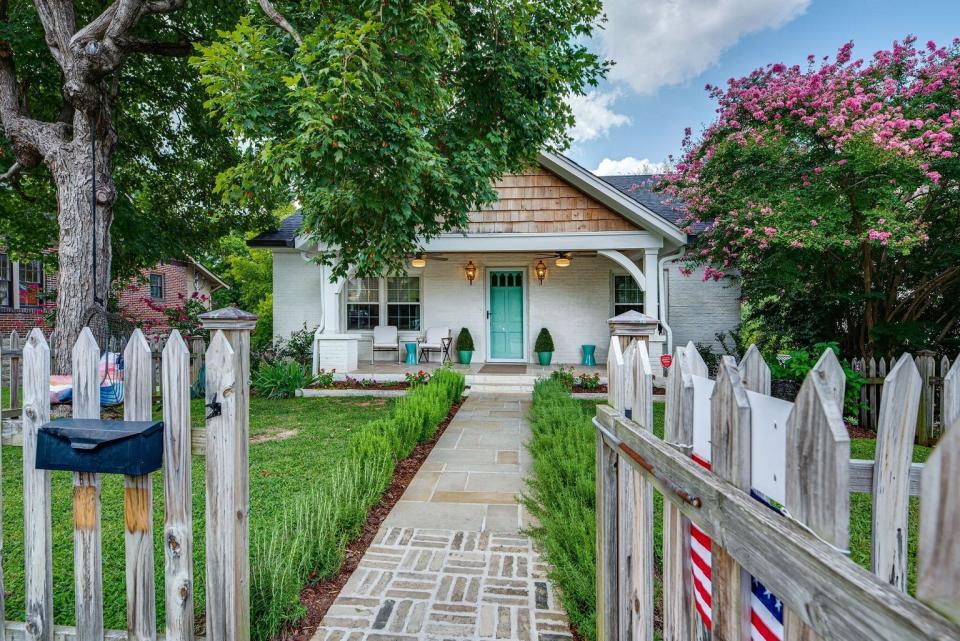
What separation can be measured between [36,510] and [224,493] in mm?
789

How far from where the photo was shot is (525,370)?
9.97m

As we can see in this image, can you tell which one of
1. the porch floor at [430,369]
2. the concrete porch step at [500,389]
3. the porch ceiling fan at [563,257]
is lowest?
the concrete porch step at [500,389]

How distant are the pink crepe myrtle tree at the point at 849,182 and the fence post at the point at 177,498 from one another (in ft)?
19.5

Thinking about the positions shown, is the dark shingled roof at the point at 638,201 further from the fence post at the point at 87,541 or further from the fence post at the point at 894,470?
the fence post at the point at 894,470

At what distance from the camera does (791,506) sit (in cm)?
74

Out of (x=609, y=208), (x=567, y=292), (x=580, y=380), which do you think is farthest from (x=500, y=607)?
(x=567, y=292)

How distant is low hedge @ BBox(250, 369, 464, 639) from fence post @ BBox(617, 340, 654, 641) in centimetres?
141

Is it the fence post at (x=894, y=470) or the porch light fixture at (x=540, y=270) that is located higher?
the porch light fixture at (x=540, y=270)

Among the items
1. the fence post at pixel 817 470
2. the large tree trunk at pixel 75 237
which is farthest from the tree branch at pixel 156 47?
the fence post at pixel 817 470

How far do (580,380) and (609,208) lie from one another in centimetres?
330

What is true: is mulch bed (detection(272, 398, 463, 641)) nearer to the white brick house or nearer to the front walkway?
the front walkway

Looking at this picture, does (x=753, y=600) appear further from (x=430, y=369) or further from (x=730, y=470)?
(x=430, y=369)

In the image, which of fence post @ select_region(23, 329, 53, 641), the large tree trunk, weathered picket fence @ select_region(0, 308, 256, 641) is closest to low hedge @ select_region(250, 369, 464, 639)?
weathered picket fence @ select_region(0, 308, 256, 641)

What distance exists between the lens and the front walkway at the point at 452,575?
6.82 feet
